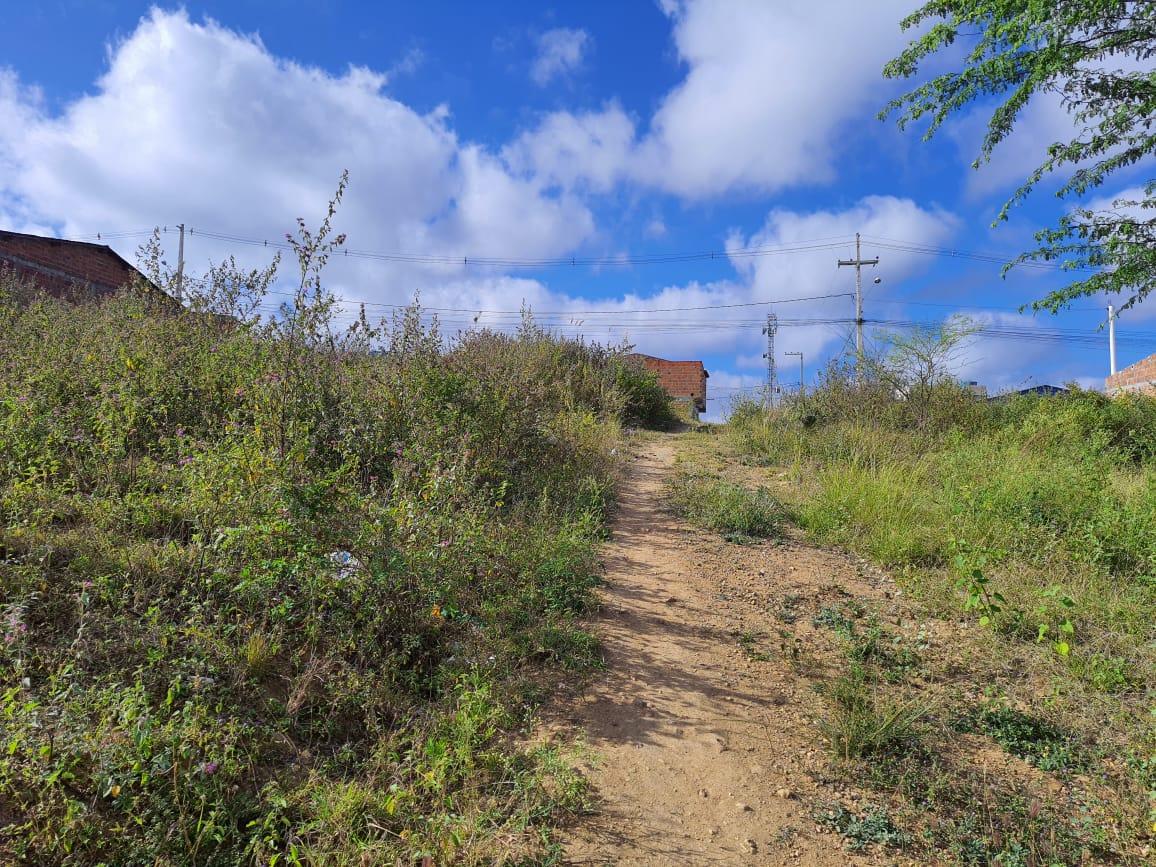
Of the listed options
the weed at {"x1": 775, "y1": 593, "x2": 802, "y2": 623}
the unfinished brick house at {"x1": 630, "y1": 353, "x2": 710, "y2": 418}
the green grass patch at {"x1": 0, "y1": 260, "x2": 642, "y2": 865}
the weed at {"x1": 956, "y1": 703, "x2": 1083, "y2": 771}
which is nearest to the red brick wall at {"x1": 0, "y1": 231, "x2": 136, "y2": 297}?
the green grass patch at {"x1": 0, "y1": 260, "x2": 642, "y2": 865}

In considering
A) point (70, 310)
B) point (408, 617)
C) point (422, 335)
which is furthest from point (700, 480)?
point (70, 310)

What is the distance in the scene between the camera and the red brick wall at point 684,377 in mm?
30272

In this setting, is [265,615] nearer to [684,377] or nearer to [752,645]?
[752,645]

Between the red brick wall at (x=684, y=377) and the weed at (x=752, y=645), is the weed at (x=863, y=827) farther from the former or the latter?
the red brick wall at (x=684, y=377)

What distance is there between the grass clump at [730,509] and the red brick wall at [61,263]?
11.3 m

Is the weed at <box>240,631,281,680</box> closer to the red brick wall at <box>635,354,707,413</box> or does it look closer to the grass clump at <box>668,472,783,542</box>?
the grass clump at <box>668,472,783,542</box>

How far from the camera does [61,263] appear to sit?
12.5 meters

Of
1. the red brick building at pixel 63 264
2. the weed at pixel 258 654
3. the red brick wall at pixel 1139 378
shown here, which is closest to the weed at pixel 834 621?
the weed at pixel 258 654

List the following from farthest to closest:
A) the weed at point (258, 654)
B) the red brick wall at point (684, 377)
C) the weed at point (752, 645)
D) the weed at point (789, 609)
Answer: the red brick wall at point (684, 377) < the weed at point (789, 609) < the weed at point (752, 645) < the weed at point (258, 654)

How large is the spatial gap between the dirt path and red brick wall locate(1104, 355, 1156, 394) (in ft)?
51.4

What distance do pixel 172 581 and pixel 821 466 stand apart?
21.9 ft

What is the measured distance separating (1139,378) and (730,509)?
17142 mm

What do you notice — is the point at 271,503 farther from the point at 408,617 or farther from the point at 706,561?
the point at 706,561

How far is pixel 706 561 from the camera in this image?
4633 mm
